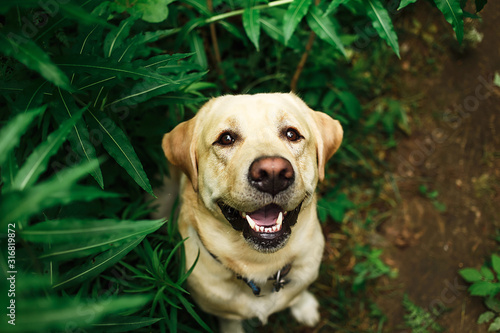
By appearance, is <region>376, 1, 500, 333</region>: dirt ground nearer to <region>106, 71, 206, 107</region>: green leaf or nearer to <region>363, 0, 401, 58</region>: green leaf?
<region>363, 0, 401, 58</region>: green leaf

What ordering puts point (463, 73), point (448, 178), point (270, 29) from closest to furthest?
1. point (270, 29)
2. point (448, 178)
3. point (463, 73)

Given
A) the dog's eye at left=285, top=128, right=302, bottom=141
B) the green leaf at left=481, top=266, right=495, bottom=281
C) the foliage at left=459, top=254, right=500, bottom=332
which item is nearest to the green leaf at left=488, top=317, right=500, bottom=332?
the foliage at left=459, top=254, right=500, bottom=332

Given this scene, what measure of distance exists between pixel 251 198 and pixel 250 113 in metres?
0.60

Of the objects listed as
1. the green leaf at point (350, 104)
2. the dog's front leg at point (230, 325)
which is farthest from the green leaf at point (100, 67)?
the green leaf at point (350, 104)

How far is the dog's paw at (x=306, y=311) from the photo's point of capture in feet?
10.6

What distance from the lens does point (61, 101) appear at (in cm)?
203

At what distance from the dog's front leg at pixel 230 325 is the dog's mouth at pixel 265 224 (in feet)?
3.75

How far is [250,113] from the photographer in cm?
215

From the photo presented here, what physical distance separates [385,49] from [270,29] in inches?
78.7

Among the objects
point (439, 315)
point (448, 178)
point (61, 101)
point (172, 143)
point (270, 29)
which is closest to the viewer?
point (61, 101)

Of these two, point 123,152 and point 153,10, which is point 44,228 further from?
point 153,10

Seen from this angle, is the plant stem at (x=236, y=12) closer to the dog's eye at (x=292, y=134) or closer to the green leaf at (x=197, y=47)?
the green leaf at (x=197, y=47)

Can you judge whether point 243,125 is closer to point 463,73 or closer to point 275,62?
point 275,62

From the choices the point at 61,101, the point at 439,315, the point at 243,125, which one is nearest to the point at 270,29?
the point at 243,125
